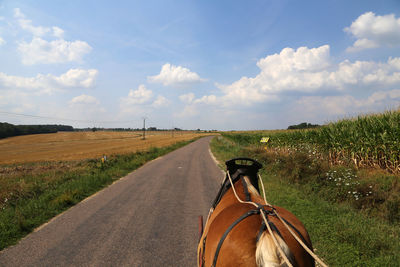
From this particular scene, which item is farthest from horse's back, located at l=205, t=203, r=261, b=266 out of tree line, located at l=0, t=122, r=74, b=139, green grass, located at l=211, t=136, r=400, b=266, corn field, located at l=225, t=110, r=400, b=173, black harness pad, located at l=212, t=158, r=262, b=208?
tree line, located at l=0, t=122, r=74, b=139

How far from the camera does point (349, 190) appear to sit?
20.4ft

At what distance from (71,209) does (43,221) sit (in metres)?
0.99

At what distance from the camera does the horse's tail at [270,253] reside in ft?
4.75

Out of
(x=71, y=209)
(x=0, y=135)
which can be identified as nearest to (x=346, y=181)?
(x=71, y=209)

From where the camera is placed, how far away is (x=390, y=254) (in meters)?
3.39

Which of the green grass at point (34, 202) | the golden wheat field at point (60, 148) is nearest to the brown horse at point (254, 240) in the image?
the green grass at point (34, 202)

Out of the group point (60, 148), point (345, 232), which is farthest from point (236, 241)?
point (60, 148)

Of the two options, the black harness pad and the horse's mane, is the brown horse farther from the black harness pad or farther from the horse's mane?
the black harness pad

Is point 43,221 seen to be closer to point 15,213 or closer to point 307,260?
point 15,213

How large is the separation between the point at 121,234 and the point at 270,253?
14.0 feet

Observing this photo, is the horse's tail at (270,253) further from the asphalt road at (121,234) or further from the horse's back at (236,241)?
the asphalt road at (121,234)

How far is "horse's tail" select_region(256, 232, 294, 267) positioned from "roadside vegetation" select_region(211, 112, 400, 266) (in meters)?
2.65

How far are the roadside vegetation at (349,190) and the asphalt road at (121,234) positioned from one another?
2.54 m

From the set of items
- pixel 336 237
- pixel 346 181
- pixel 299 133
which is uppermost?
pixel 299 133
